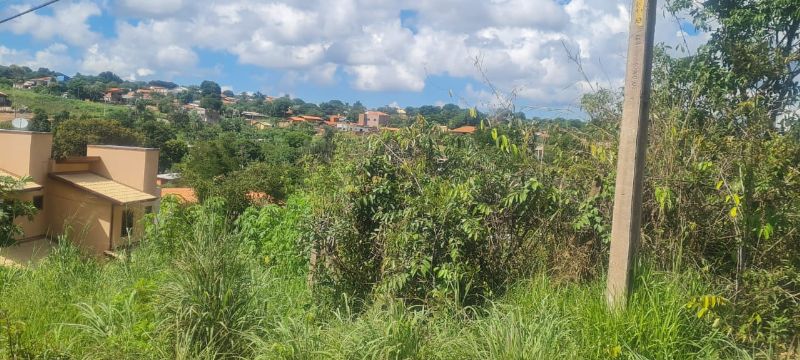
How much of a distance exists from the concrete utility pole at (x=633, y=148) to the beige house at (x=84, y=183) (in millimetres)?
19672

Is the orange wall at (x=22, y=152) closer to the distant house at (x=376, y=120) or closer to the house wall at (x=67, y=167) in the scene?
the house wall at (x=67, y=167)

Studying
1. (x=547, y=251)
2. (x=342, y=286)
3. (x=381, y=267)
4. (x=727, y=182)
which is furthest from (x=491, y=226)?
(x=727, y=182)

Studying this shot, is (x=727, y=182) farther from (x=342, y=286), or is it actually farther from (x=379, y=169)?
(x=342, y=286)

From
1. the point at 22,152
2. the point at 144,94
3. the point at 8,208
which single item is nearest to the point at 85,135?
the point at 22,152

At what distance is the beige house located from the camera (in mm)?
21625

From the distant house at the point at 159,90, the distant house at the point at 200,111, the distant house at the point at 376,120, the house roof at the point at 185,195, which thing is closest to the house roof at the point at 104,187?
the house roof at the point at 185,195

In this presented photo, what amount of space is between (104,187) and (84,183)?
71 centimetres

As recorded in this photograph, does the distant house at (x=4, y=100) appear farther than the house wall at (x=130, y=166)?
Yes

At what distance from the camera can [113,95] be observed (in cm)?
7756

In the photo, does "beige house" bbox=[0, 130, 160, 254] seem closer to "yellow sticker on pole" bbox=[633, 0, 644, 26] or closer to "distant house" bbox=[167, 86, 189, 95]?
"yellow sticker on pole" bbox=[633, 0, 644, 26]

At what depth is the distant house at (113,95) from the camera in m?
75.3

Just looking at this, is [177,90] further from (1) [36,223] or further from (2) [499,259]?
(2) [499,259]

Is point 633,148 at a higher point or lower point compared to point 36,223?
higher

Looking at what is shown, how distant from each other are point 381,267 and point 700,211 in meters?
2.23
